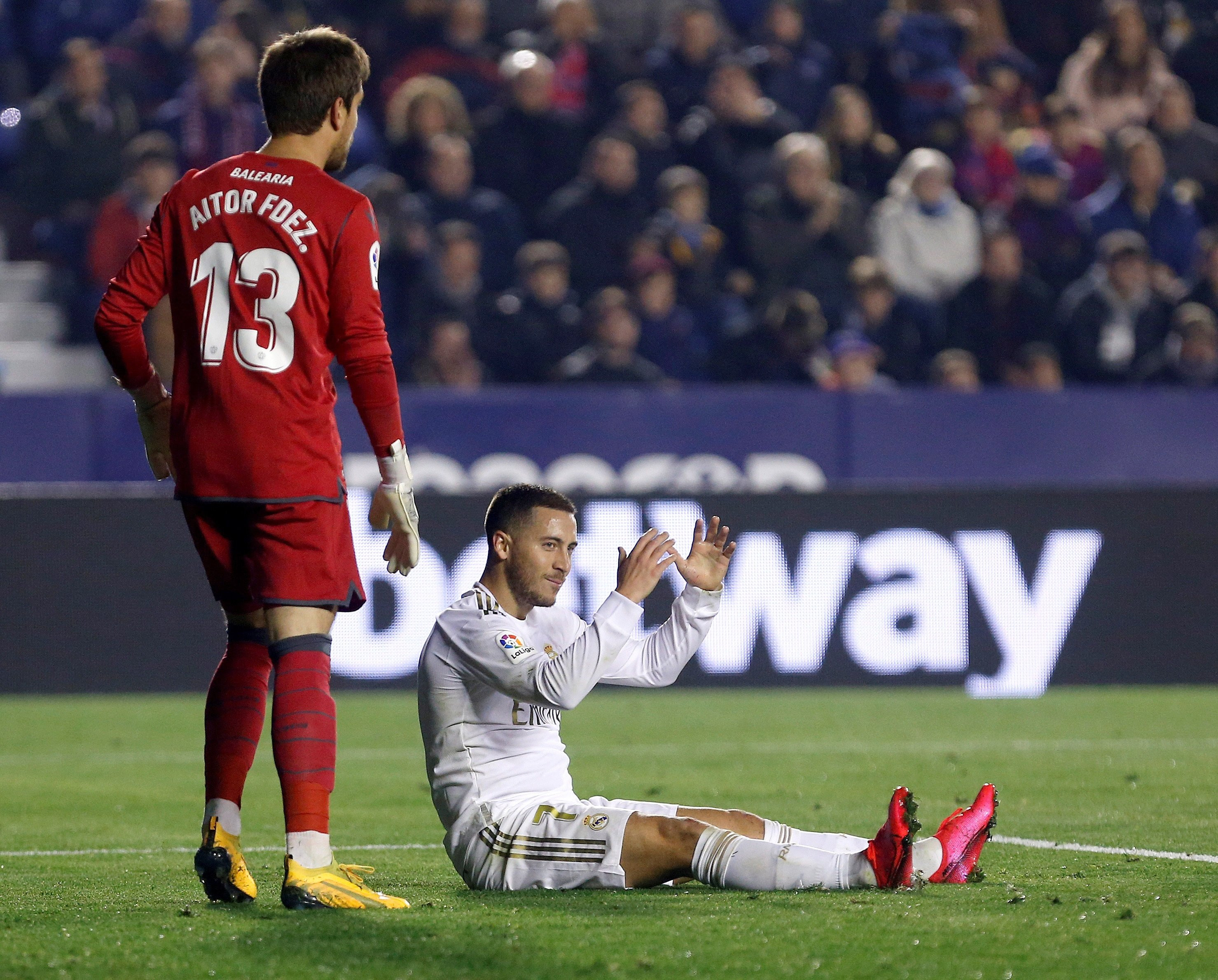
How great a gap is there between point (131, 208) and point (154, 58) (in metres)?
1.74

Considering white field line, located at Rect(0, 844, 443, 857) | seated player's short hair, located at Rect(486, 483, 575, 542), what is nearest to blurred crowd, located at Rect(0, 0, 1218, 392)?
white field line, located at Rect(0, 844, 443, 857)

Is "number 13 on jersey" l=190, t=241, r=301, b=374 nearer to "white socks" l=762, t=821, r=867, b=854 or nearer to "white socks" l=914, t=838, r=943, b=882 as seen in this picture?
"white socks" l=762, t=821, r=867, b=854

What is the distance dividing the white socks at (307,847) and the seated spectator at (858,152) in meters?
11.0

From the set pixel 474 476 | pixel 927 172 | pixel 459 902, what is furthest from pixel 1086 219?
pixel 459 902

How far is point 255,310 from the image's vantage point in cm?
460

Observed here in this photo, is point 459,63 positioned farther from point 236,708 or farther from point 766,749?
point 236,708

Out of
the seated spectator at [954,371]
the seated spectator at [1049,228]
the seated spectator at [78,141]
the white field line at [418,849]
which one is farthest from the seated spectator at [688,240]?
the white field line at [418,849]

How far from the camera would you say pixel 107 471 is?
489 inches

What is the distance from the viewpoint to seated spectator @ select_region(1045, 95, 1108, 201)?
15438mm

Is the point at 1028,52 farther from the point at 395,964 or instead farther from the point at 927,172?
A: the point at 395,964

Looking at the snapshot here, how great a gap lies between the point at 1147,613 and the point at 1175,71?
6.18 meters

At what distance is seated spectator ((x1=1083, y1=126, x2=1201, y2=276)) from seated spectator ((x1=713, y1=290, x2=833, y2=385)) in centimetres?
285

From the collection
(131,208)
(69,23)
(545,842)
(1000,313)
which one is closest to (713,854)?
(545,842)

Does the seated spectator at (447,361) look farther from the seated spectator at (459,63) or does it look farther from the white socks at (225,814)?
the white socks at (225,814)
